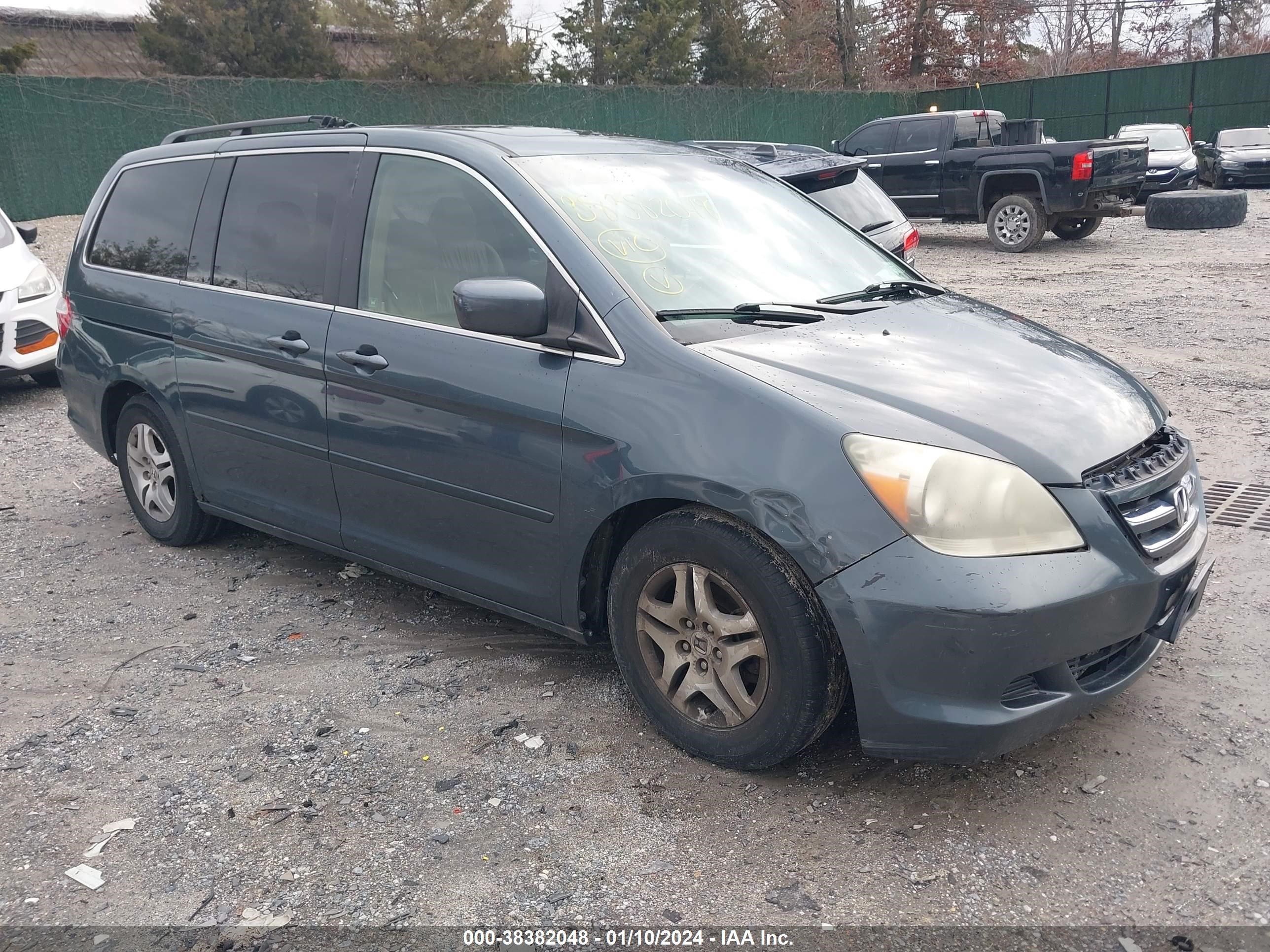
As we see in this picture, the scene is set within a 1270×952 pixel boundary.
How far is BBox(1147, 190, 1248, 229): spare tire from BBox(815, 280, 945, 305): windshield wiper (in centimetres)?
1506

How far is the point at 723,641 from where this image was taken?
10.2 ft

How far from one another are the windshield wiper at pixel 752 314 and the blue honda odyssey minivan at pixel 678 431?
1 centimetres

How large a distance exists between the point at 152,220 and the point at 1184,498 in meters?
4.35

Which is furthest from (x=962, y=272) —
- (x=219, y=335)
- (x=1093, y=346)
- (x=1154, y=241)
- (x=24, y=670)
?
(x=24, y=670)

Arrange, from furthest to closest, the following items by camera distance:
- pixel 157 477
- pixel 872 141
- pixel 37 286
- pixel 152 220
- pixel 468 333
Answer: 1. pixel 872 141
2. pixel 37 286
3. pixel 157 477
4. pixel 152 220
5. pixel 468 333

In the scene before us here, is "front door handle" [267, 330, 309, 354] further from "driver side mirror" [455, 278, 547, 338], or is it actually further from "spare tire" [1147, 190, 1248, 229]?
"spare tire" [1147, 190, 1248, 229]

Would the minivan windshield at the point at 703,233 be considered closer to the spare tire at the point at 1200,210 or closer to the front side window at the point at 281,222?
the front side window at the point at 281,222

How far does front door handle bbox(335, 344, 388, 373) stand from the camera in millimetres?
3830

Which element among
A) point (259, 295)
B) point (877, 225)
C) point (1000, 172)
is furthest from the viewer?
point (1000, 172)

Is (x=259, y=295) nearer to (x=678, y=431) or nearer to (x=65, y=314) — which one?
(x=65, y=314)

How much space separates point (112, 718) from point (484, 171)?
2.19m

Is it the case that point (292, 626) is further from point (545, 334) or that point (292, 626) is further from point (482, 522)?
point (545, 334)

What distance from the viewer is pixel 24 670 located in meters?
4.06

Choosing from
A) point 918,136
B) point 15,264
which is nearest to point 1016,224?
point 918,136
